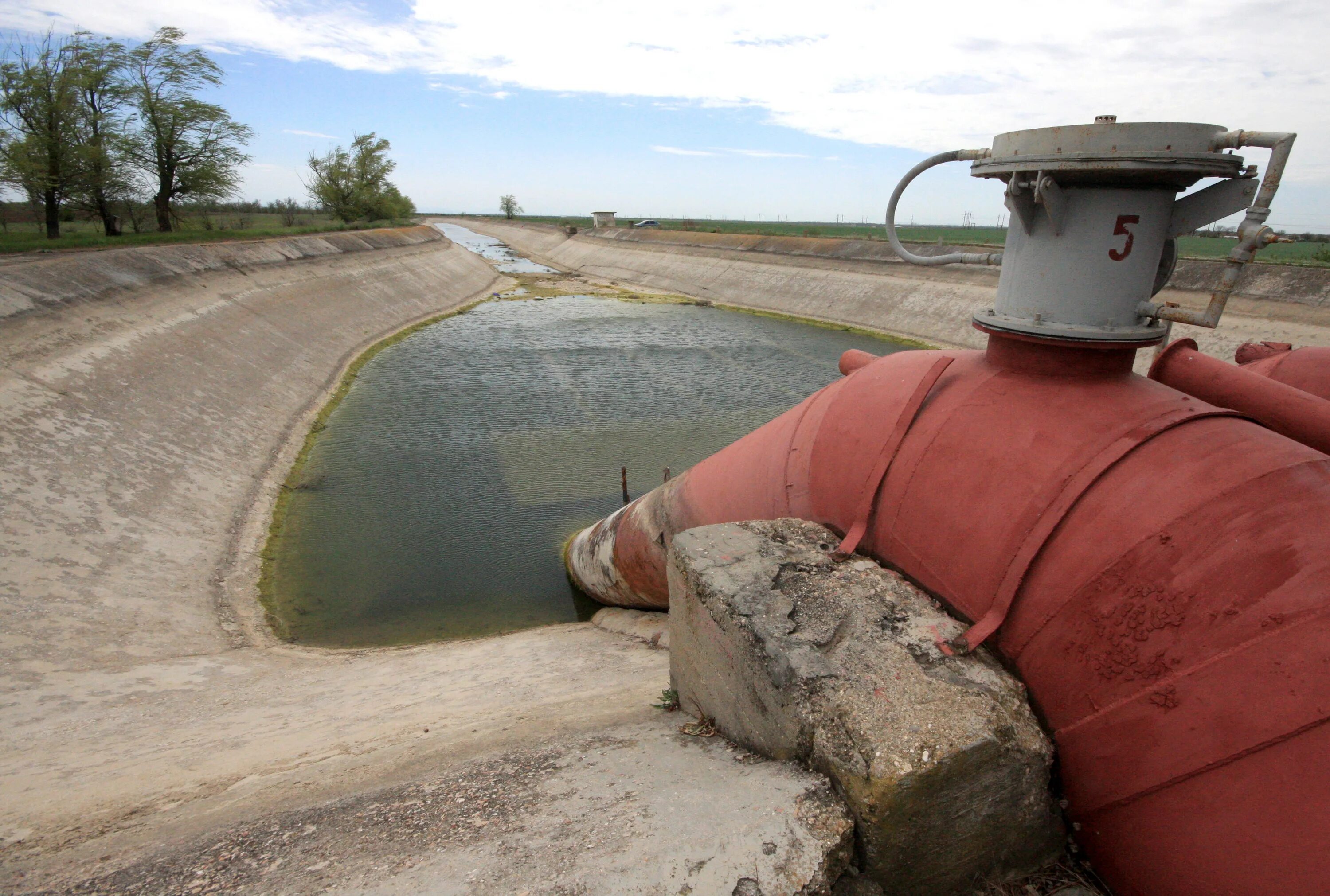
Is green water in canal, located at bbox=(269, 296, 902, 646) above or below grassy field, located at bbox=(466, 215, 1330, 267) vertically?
below

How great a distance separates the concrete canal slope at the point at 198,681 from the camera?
11.9ft

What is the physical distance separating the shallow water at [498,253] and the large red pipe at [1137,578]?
60910 mm

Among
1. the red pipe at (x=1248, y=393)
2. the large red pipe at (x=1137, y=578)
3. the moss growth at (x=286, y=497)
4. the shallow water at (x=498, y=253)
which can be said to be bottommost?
the moss growth at (x=286, y=497)

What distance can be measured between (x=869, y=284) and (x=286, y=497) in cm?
3216

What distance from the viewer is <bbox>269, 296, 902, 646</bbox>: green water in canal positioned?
1055 cm

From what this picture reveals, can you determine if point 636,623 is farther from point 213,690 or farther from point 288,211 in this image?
point 288,211

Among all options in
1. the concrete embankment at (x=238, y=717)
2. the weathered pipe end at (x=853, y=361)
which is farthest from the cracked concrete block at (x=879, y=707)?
the weathered pipe end at (x=853, y=361)

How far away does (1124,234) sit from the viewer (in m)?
3.77

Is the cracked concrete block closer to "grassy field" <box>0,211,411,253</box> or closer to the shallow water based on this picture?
"grassy field" <box>0,211,411,253</box>

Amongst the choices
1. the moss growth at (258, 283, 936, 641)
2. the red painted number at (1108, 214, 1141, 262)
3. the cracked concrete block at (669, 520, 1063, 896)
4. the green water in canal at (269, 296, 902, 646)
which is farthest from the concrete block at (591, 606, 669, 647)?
the red painted number at (1108, 214, 1141, 262)

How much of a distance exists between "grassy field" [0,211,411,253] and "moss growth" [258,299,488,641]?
960 cm

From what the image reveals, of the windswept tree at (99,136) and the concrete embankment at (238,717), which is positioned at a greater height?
the windswept tree at (99,136)

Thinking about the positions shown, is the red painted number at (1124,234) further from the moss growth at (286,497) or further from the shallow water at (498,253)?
the shallow water at (498,253)

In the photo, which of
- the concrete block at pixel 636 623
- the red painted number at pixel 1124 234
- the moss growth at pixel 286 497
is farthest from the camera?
the moss growth at pixel 286 497
